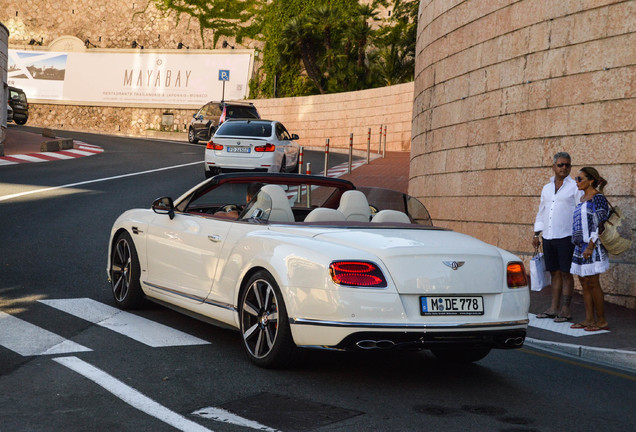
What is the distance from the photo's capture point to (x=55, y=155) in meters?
28.2

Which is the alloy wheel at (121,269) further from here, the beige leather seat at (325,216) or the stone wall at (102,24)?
the stone wall at (102,24)

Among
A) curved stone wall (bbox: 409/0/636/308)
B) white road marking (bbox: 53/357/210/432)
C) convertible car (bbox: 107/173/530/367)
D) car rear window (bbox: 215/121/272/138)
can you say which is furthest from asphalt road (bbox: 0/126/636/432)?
car rear window (bbox: 215/121/272/138)

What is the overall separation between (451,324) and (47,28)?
57.6m

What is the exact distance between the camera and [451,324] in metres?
5.70

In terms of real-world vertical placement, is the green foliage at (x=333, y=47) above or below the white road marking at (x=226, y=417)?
above

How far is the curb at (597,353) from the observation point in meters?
7.45

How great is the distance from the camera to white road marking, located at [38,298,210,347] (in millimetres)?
7066

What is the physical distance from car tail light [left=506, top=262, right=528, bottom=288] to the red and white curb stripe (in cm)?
2075

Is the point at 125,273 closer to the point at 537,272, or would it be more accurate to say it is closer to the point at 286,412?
the point at 286,412

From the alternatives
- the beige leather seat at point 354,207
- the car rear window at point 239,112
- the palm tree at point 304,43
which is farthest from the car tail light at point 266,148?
the palm tree at point 304,43

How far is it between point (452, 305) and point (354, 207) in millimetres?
1617

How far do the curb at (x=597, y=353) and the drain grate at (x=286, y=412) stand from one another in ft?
10.7

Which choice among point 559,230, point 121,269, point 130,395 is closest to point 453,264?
point 130,395

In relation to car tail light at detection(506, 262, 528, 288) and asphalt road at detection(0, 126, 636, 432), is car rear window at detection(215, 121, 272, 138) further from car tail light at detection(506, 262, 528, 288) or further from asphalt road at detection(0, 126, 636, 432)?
car tail light at detection(506, 262, 528, 288)
